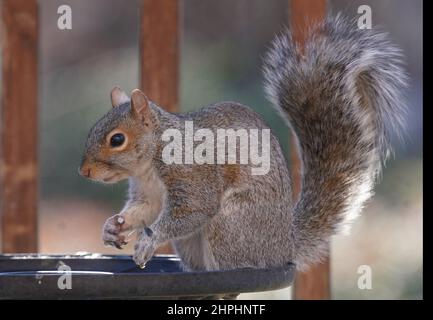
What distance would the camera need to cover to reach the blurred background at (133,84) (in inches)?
162

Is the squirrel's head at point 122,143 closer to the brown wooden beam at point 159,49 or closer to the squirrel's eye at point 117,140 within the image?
the squirrel's eye at point 117,140

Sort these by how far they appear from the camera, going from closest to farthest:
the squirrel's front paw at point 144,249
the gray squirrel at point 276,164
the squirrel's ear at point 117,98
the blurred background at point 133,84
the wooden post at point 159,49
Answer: the squirrel's front paw at point 144,249, the gray squirrel at point 276,164, the squirrel's ear at point 117,98, the wooden post at point 159,49, the blurred background at point 133,84

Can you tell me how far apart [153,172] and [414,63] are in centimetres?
258

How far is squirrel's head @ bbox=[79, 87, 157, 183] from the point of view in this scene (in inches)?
72.7

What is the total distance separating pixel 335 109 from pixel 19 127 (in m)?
1.01

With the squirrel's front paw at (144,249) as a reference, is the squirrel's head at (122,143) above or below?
above

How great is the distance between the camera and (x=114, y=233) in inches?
74.8

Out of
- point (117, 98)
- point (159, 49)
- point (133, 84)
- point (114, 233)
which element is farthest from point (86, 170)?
point (133, 84)

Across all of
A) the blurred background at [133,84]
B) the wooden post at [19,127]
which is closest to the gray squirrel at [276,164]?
the wooden post at [19,127]

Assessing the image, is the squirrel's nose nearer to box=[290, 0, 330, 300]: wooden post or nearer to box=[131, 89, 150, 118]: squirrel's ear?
box=[131, 89, 150, 118]: squirrel's ear

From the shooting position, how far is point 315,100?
2.20m

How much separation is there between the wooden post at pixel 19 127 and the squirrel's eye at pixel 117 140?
891mm
